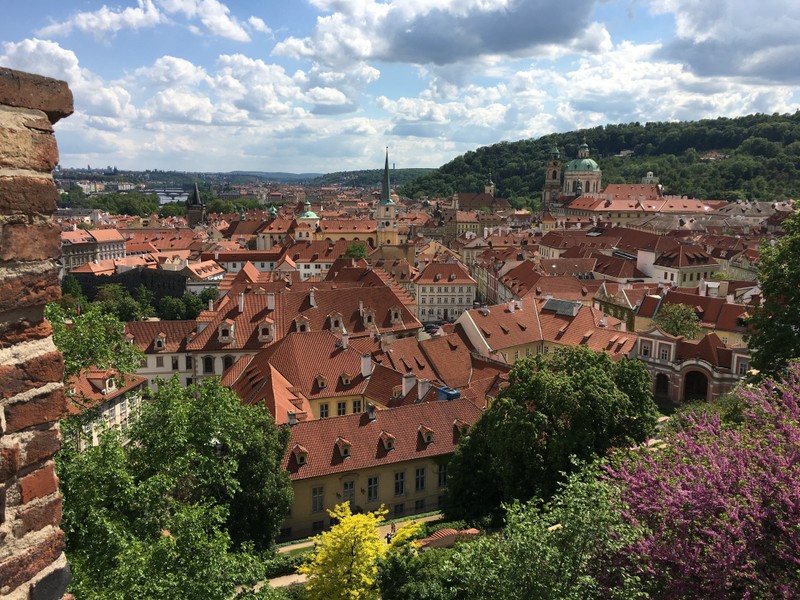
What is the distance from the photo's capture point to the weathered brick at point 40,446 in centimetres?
355

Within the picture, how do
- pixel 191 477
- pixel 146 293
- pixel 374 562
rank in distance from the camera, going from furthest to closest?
pixel 146 293 → pixel 374 562 → pixel 191 477

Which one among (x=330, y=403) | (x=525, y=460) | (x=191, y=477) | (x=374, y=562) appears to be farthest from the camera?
(x=330, y=403)

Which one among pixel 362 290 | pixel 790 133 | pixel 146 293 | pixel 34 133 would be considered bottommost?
pixel 146 293

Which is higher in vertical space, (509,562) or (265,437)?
(509,562)

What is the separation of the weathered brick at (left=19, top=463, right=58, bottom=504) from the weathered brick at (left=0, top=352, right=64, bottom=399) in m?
0.46

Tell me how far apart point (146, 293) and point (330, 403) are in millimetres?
48770

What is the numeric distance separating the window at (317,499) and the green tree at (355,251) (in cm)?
6238

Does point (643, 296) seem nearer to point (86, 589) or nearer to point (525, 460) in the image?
point (525, 460)

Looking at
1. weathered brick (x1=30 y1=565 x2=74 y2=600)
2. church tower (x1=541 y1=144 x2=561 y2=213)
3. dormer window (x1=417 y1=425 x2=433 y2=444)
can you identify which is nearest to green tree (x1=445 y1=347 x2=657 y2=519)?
dormer window (x1=417 y1=425 x2=433 y2=444)

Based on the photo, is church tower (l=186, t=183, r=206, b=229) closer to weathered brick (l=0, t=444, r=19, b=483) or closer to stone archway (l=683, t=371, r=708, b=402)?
stone archway (l=683, t=371, r=708, b=402)

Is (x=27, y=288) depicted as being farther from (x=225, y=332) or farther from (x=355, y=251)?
(x=355, y=251)

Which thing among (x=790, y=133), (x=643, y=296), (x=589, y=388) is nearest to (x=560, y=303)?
(x=643, y=296)

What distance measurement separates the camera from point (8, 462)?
3.44m

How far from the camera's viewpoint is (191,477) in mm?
15891
